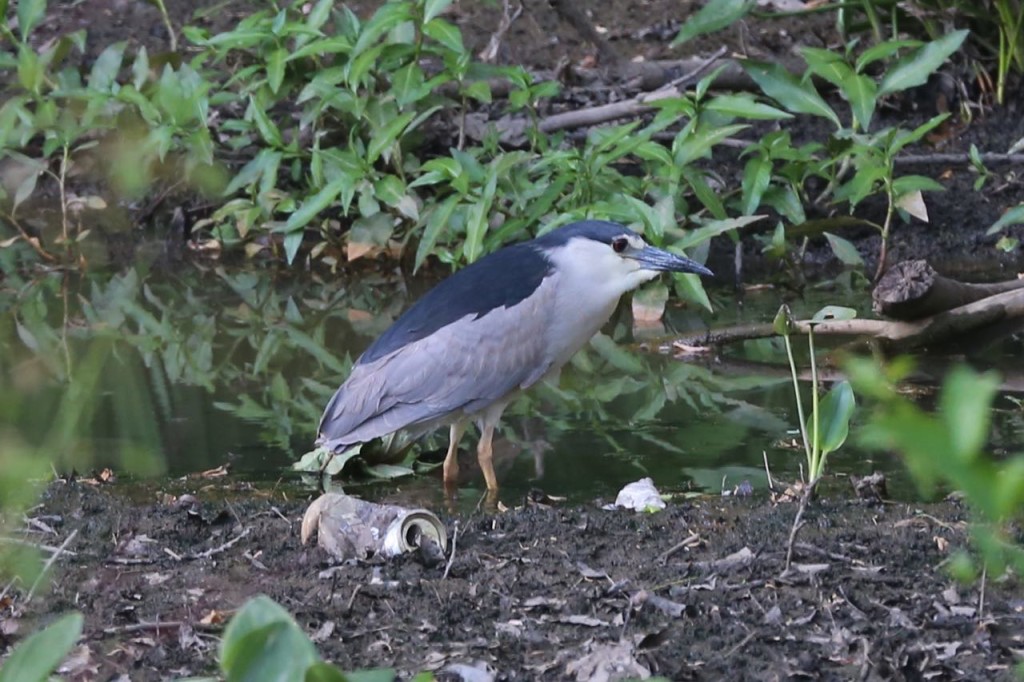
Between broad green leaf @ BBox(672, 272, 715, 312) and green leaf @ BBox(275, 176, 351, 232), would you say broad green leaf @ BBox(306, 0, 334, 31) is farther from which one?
broad green leaf @ BBox(672, 272, 715, 312)

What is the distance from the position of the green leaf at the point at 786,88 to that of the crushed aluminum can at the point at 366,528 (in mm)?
4509

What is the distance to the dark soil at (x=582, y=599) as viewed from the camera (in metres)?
3.02

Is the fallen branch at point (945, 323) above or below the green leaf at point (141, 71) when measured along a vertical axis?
below

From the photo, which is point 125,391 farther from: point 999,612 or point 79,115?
point 999,612

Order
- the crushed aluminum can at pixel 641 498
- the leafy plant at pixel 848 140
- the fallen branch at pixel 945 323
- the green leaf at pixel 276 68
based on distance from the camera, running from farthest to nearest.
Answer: the green leaf at pixel 276 68 → the leafy plant at pixel 848 140 → the fallen branch at pixel 945 323 → the crushed aluminum can at pixel 641 498

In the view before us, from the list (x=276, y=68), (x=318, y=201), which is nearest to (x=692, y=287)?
(x=318, y=201)

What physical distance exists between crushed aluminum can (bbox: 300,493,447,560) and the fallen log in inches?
109

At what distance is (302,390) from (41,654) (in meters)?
5.21

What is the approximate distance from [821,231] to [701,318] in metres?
0.93

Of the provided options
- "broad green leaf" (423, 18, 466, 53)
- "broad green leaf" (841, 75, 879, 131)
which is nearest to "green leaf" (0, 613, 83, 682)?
"broad green leaf" (423, 18, 466, 53)

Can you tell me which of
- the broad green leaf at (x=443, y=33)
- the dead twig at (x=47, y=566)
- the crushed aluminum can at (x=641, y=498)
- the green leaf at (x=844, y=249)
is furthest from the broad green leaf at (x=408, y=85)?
the dead twig at (x=47, y=566)

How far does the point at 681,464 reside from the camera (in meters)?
5.50

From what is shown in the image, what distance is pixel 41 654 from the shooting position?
1.58 metres

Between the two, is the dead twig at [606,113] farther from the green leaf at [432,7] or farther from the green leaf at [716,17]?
the green leaf at [432,7]
